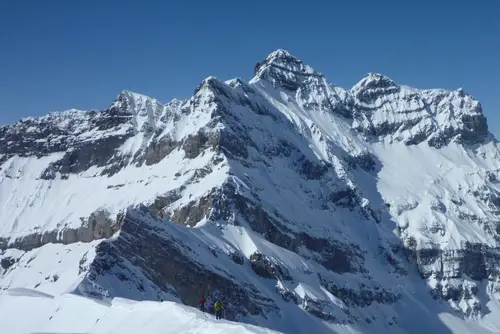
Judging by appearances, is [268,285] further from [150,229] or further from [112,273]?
[112,273]

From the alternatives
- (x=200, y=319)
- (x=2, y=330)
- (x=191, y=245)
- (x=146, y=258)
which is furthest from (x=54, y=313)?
(x=191, y=245)

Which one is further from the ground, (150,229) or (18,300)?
(150,229)

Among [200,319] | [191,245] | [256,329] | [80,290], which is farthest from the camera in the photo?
[191,245]

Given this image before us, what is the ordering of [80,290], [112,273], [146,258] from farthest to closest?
[146,258]
[112,273]
[80,290]

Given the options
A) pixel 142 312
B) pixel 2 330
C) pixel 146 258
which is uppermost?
pixel 146 258

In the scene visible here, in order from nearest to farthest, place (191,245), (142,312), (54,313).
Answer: (142,312), (54,313), (191,245)

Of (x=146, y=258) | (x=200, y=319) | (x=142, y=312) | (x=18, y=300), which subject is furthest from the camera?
(x=146, y=258)

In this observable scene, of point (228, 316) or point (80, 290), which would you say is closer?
point (80, 290)

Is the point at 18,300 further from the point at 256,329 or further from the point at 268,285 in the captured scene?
the point at 268,285

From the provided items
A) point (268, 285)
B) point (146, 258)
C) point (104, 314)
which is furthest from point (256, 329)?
point (268, 285)
